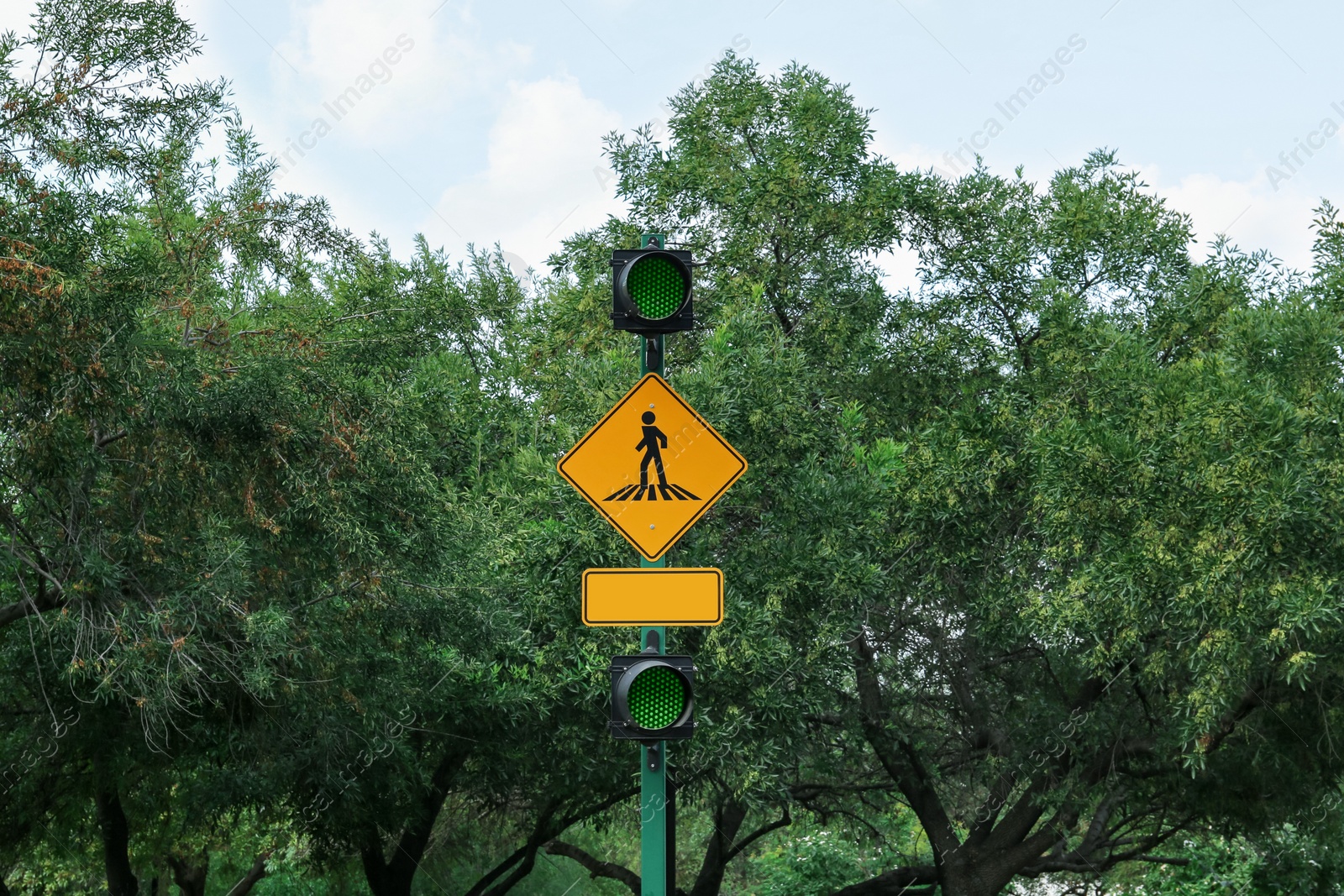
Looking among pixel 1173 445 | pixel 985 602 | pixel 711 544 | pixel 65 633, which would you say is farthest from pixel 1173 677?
pixel 65 633

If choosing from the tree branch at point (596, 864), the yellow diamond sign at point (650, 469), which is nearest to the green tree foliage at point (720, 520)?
the tree branch at point (596, 864)

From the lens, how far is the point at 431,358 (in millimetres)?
18672

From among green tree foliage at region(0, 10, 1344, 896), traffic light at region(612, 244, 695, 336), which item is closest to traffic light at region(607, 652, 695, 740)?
traffic light at region(612, 244, 695, 336)

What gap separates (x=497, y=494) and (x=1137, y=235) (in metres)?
8.60

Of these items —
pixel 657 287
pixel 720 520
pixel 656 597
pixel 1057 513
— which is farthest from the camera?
pixel 720 520

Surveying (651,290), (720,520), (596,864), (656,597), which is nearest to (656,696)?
(656,597)

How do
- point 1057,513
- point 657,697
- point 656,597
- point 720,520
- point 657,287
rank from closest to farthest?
point 657,697, point 656,597, point 657,287, point 1057,513, point 720,520

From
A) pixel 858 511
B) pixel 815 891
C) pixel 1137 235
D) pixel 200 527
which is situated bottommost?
pixel 815 891

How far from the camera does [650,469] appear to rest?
5305 millimetres

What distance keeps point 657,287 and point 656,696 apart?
164 cm

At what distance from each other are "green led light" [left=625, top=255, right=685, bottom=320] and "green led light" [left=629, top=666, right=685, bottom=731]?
1.44 m

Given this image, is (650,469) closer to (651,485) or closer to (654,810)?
(651,485)

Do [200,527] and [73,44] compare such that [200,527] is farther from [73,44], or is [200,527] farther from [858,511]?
[858,511]

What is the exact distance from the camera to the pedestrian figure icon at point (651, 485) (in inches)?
208
